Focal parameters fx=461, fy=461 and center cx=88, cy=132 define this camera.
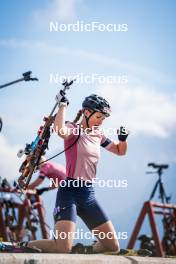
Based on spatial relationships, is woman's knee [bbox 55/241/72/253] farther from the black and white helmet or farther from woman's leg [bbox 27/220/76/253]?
the black and white helmet

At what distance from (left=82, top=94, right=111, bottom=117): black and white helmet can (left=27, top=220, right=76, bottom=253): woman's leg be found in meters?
1.43

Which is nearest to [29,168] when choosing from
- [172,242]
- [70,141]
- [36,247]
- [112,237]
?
[70,141]

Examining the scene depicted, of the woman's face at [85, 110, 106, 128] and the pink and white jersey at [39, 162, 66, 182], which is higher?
the pink and white jersey at [39, 162, 66, 182]

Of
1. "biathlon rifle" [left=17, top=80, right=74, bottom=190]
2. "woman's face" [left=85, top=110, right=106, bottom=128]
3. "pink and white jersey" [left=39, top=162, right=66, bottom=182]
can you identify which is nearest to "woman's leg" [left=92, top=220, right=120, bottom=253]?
"biathlon rifle" [left=17, top=80, right=74, bottom=190]

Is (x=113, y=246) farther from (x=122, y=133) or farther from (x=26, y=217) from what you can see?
(x=26, y=217)

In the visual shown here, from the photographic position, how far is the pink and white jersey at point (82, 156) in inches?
211

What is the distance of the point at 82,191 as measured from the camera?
17.6 ft

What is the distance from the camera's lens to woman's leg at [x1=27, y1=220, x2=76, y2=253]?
16.5 feet

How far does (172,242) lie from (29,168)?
10063 millimetres

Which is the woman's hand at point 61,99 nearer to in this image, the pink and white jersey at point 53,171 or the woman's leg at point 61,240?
the woman's leg at point 61,240

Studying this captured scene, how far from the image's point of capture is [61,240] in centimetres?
505

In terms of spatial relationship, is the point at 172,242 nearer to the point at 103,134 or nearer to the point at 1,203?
the point at 1,203

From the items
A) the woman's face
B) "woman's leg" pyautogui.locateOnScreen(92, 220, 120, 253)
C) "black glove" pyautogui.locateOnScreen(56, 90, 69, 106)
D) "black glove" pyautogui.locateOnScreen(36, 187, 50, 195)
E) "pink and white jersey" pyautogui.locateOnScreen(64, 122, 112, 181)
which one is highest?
"black glove" pyautogui.locateOnScreen(36, 187, 50, 195)

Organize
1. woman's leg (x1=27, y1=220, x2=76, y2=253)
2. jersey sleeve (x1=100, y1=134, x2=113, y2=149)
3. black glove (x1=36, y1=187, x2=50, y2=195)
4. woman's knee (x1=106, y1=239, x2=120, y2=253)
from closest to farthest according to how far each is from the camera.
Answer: woman's leg (x1=27, y1=220, x2=76, y2=253), woman's knee (x1=106, y1=239, x2=120, y2=253), jersey sleeve (x1=100, y1=134, x2=113, y2=149), black glove (x1=36, y1=187, x2=50, y2=195)
